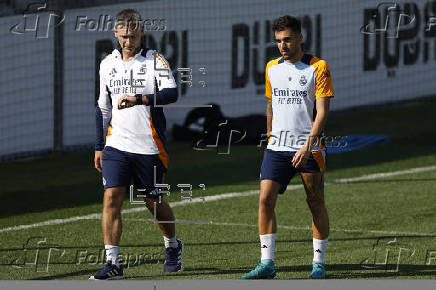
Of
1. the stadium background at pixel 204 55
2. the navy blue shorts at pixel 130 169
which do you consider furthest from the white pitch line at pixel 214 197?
the stadium background at pixel 204 55

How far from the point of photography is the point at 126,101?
29.2 feet

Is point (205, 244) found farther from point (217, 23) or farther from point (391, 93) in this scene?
point (391, 93)

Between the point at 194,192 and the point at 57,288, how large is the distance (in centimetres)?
582

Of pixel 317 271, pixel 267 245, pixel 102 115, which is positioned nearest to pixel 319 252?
pixel 317 271

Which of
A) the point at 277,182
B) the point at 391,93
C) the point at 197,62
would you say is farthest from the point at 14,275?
the point at 391,93

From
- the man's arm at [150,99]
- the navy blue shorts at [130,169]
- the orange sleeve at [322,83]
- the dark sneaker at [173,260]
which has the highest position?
the orange sleeve at [322,83]

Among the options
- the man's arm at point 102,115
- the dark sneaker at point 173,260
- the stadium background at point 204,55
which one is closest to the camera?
the man's arm at point 102,115

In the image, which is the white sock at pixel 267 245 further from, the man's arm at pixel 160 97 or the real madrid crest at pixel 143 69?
the real madrid crest at pixel 143 69

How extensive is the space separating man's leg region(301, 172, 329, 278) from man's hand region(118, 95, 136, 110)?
4.41 ft

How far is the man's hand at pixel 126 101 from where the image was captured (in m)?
8.91

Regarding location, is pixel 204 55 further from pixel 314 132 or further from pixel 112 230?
pixel 314 132

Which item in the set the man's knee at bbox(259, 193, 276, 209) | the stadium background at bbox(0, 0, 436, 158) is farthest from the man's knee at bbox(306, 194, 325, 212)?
the stadium background at bbox(0, 0, 436, 158)

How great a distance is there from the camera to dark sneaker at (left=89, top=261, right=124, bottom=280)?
8.87 m

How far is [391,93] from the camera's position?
21.8m
